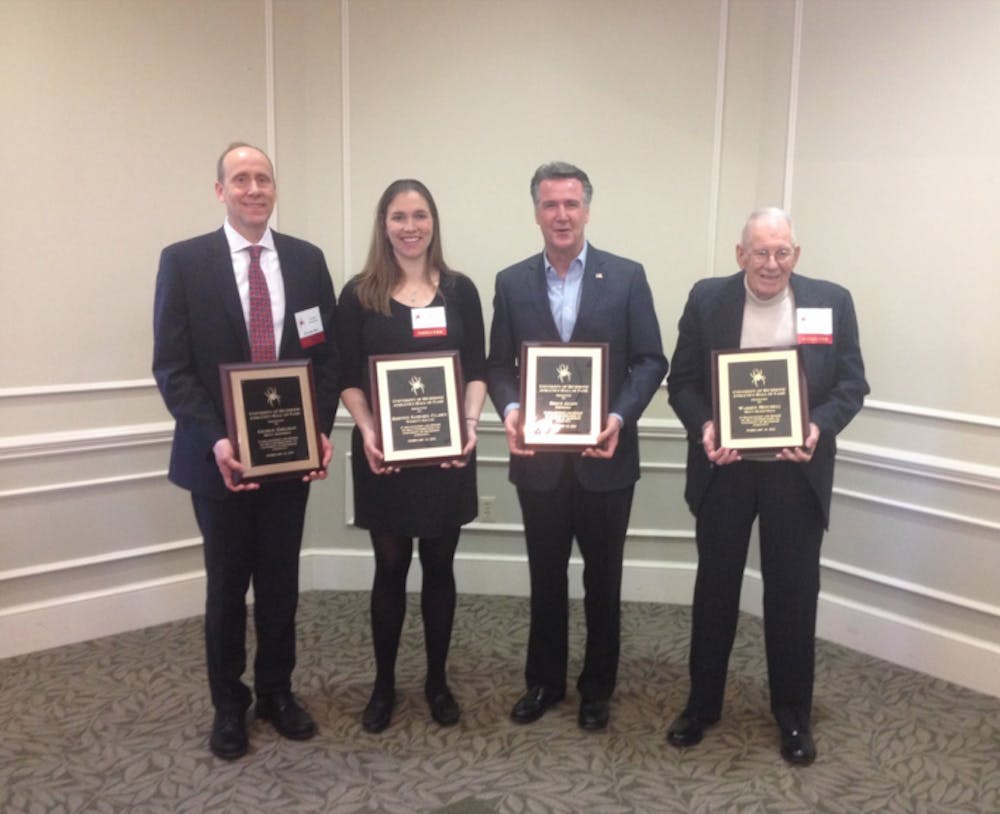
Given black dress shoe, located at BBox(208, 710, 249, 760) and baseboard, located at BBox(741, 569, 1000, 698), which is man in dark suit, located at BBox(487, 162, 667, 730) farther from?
baseboard, located at BBox(741, 569, 1000, 698)

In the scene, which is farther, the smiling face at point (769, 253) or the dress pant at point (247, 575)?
the dress pant at point (247, 575)

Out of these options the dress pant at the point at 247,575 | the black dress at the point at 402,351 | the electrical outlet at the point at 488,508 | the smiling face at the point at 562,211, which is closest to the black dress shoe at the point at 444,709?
the dress pant at the point at 247,575

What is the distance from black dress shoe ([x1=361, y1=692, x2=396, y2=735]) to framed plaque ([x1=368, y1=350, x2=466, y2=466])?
0.86 metres

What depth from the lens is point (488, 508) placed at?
3.96 m

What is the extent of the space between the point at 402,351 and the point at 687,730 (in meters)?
1.52

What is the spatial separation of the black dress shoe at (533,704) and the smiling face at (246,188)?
175 centimetres

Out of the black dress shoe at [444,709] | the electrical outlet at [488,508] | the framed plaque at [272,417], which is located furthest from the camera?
the electrical outlet at [488,508]

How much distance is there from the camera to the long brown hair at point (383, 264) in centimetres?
254

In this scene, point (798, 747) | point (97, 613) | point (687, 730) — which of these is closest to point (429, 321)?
point (687, 730)

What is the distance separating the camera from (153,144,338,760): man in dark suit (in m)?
2.43

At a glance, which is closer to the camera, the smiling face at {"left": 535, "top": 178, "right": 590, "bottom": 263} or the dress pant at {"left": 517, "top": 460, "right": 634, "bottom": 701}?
the smiling face at {"left": 535, "top": 178, "right": 590, "bottom": 263}

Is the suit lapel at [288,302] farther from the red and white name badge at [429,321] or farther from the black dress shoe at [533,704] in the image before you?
the black dress shoe at [533,704]

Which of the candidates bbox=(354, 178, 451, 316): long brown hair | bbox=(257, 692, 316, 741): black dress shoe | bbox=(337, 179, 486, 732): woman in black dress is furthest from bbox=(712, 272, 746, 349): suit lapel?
bbox=(257, 692, 316, 741): black dress shoe

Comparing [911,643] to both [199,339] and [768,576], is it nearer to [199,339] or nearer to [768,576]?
[768,576]
